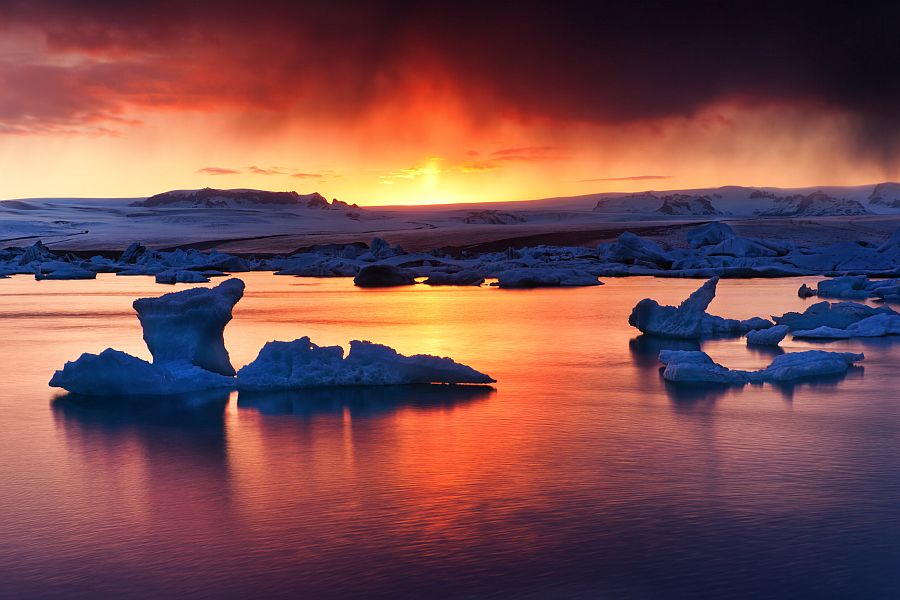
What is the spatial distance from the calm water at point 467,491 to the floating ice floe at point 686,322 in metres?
2.80

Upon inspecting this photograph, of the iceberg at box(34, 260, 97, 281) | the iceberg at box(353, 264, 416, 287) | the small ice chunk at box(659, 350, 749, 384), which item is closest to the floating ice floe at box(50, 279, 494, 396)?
the small ice chunk at box(659, 350, 749, 384)

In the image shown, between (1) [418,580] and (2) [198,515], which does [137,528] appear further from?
(1) [418,580]

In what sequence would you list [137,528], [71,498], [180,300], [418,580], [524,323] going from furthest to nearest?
[524,323] < [180,300] < [71,498] < [137,528] < [418,580]

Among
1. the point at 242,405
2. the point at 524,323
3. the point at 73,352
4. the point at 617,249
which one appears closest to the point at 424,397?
the point at 242,405

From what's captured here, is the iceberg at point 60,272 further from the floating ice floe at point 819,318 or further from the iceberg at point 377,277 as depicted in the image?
the floating ice floe at point 819,318

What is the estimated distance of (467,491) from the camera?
5.90 meters

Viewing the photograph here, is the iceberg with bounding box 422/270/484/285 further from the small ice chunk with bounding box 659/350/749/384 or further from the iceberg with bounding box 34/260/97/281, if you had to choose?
the small ice chunk with bounding box 659/350/749/384

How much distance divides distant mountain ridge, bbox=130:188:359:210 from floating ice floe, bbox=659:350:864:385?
108979 mm

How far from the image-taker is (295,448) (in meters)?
7.20

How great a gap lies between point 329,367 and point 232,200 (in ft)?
380

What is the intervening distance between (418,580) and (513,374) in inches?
266

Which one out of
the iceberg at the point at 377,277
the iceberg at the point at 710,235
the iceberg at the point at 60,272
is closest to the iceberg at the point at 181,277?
the iceberg at the point at 60,272

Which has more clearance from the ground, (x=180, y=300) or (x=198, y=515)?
(x=180, y=300)

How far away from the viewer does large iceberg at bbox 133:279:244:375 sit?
9.88 metres
